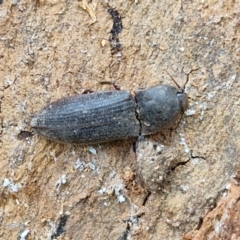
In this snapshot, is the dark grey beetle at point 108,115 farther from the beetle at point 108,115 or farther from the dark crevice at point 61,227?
the dark crevice at point 61,227

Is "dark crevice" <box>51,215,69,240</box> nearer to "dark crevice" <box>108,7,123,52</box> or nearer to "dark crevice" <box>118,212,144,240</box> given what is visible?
"dark crevice" <box>118,212,144,240</box>

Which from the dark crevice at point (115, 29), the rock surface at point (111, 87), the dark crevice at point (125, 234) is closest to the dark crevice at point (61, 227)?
the rock surface at point (111, 87)

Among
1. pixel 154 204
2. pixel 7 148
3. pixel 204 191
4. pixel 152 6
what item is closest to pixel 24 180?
pixel 7 148

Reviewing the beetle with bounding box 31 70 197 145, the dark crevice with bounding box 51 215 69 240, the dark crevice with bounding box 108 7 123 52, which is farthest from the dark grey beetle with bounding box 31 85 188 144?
the dark crevice with bounding box 51 215 69 240

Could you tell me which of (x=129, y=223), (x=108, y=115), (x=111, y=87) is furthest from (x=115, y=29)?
(x=129, y=223)

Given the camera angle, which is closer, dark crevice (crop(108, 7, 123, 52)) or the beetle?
the beetle

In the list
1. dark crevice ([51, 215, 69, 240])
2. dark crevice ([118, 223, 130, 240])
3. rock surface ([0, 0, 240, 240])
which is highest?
rock surface ([0, 0, 240, 240])

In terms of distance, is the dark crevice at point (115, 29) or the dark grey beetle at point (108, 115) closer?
the dark grey beetle at point (108, 115)

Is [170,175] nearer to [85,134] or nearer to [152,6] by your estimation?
[85,134]

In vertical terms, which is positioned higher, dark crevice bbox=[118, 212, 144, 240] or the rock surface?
the rock surface
